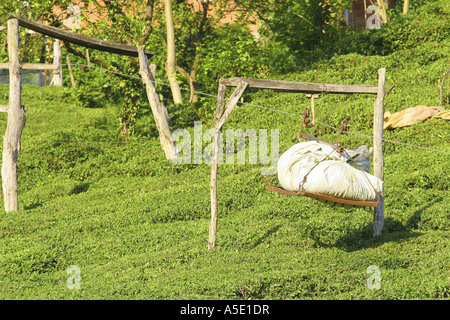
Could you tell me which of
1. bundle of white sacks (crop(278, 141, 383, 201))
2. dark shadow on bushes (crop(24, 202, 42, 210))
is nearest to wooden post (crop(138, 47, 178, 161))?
dark shadow on bushes (crop(24, 202, 42, 210))

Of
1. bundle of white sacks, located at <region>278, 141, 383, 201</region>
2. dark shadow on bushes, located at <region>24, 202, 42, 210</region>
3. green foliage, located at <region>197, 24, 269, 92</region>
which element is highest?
green foliage, located at <region>197, 24, 269, 92</region>

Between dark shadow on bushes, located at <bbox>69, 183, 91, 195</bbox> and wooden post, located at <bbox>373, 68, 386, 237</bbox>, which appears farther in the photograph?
dark shadow on bushes, located at <bbox>69, 183, 91, 195</bbox>

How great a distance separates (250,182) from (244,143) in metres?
3.35

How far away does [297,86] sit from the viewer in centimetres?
979

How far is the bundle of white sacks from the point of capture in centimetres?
854

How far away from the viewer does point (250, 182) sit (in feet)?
46.4

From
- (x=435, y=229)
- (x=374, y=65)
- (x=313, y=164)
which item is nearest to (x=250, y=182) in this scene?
(x=435, y=229)

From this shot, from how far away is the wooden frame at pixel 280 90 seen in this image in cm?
965

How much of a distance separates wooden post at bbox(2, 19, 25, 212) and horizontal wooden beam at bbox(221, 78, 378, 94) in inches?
248

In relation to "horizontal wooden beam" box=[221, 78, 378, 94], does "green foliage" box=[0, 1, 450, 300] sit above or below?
below

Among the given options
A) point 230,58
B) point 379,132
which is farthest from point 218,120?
point 230,58

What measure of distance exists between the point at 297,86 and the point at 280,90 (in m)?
0.28

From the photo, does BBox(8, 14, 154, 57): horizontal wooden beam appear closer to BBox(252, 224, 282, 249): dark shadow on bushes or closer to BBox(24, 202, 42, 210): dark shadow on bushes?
BBox(24, 202, 42, 210): dark shadow on bushes
